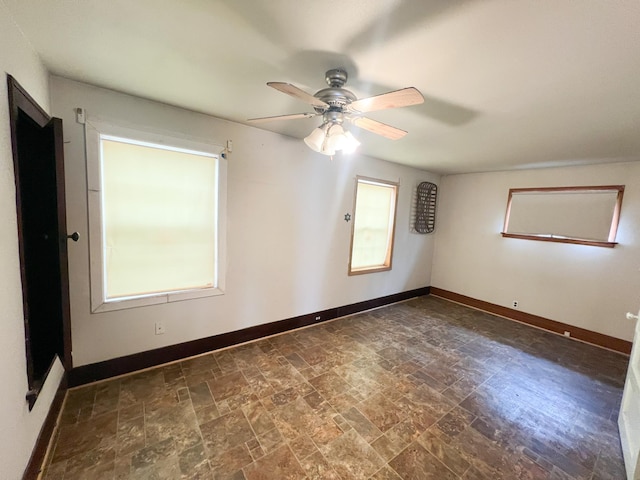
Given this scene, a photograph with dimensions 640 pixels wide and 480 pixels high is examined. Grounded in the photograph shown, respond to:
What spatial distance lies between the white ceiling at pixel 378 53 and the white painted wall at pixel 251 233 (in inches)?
8.5

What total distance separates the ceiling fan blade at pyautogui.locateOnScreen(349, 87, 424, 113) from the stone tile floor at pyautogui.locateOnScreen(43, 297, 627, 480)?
2084 millimetres

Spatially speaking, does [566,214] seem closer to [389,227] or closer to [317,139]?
[389,227]

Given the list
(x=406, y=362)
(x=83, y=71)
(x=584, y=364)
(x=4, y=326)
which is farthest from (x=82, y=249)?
(x=584, y=364)

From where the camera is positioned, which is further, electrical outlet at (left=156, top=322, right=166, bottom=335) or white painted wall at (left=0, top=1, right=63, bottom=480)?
electrical outlet at (left=156, top=322, right=166, bottom=335)

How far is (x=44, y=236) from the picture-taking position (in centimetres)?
156

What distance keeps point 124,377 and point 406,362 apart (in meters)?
2.62

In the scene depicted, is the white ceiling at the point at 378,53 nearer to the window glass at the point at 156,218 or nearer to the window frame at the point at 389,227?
the window glass at the point at 156,218

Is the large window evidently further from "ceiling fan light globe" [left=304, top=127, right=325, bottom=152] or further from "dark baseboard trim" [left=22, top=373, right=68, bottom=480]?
"ceiling fan light globe" [left=304, top=127, right=325, bottom=152]

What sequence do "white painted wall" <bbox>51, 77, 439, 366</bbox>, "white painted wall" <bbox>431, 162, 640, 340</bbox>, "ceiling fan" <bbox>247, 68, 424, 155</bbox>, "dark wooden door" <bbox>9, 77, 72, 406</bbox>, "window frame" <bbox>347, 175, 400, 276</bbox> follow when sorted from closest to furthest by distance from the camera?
"ceiling fan" <bbox>247, 68, 424, 155</bbox> < "dark wooden door" <bbox>9, 77, 72, 406</bbox> < "white painted wall" <bbox>51, 77, 439, 366</bbox> < "white painted wall" <bbox>431, 162, 640, 340</bbox> < "window frame" <bbox>347, 175, 400, 276</bbox>

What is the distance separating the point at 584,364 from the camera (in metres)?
2.79

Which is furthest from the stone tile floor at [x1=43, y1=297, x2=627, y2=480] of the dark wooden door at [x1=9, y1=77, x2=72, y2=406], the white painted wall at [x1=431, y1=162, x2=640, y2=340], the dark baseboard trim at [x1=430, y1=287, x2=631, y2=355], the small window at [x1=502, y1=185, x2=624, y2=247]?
the small window at [x1=502, y1=185, x2=624, y2=247]

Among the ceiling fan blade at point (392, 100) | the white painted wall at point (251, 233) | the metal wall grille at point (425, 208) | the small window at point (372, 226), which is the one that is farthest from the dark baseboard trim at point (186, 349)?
the ceiling fan blade at point (392, 100)

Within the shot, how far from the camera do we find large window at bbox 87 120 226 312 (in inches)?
78.8

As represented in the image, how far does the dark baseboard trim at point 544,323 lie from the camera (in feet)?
10.2
